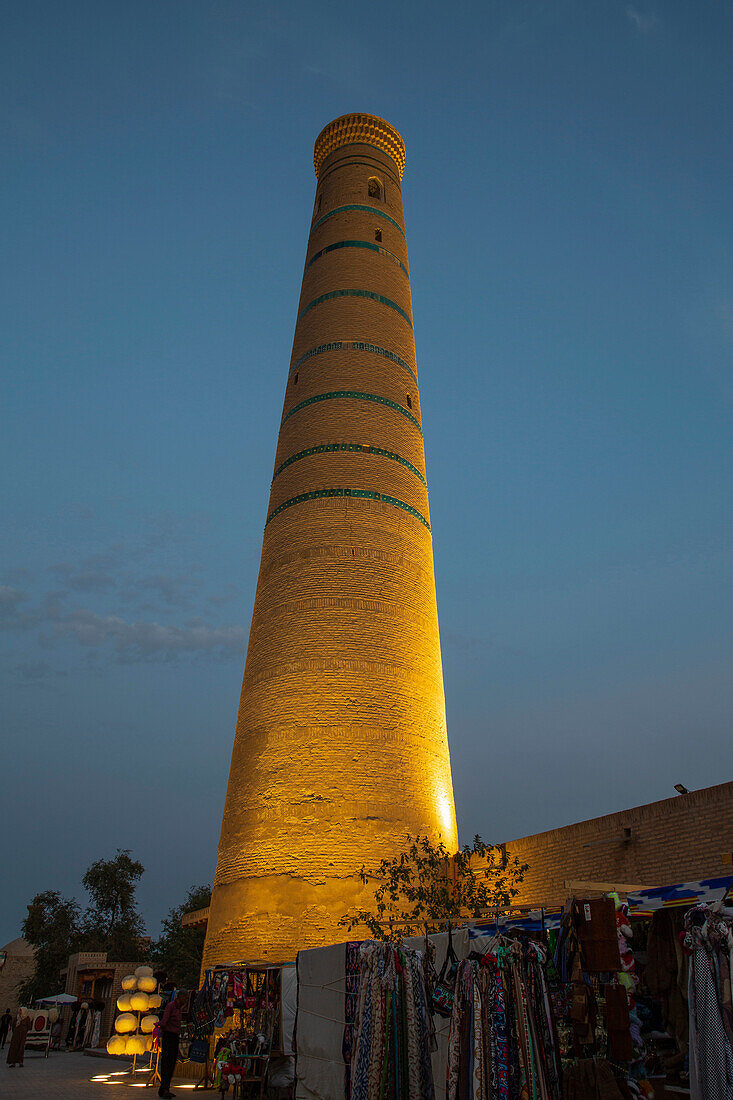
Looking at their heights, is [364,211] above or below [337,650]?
above

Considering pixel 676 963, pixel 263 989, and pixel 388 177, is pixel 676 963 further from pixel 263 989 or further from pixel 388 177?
pixel 388 177

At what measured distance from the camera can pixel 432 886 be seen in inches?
396

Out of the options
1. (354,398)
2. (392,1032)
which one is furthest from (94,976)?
(392,1032)

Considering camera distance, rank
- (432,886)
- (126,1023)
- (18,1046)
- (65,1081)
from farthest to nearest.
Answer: (126,1023) → (18,1046) → (432,886) → (65,1081)

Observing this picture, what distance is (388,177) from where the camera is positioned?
57.8 feet

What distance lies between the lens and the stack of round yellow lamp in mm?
12312

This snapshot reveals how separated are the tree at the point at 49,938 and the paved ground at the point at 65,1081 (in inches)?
501

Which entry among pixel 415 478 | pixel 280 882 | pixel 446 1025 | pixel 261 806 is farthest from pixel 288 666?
pixel 446 1025

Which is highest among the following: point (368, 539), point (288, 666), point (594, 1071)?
point (368, 539)

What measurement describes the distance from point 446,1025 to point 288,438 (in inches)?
394

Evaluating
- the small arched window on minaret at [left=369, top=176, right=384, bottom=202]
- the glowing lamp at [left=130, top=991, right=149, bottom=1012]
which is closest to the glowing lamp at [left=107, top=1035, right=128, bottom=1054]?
the glowing lamp at [left=130, top=991, right=149, bottom=1012]

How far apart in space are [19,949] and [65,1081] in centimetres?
2645

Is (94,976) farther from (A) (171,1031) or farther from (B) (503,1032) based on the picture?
(B) (503,1032)

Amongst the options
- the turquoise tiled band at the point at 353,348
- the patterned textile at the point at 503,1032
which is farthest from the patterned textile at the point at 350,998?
the turquoise tiled band at the point at 353,348
